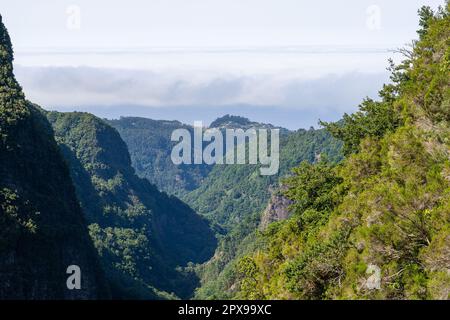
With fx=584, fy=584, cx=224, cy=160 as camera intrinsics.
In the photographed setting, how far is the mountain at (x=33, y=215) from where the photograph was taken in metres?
83.2

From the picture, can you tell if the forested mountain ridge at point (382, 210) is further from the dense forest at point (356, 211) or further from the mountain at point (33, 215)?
the mountain at point (33, 215)

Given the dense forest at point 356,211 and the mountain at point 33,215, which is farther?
the mountain at point 33,215

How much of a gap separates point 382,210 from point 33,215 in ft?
239

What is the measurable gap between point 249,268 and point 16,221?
1998 inches

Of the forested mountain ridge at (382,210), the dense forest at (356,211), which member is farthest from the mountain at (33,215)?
the forested mountain ridge at (382,210)

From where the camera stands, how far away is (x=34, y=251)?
291 feet

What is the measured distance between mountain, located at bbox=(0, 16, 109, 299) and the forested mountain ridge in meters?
47.3

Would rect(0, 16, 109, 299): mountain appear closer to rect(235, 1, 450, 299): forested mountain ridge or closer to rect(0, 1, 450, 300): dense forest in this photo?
rect(0, 1, 450, 300): dense forest

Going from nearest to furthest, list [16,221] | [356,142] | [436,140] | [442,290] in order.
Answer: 1. [442,290]
2. [436,140]
3. [356,142]
4. [16,221]

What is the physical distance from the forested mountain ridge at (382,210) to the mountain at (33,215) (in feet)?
155

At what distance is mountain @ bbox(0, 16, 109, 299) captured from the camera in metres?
83.2

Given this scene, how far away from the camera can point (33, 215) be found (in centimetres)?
8875

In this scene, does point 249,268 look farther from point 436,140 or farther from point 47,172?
point 47,172
